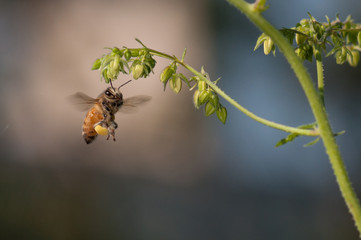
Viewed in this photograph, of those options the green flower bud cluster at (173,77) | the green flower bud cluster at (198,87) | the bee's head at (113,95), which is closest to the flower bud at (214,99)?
the green flower bud cluster at (198,87)

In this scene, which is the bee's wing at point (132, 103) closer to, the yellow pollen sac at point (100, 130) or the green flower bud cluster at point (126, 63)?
the yellow pollen sac at point (100, 130)

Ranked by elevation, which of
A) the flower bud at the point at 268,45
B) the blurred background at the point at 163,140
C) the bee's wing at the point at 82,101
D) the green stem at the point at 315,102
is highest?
the blurred background at the point at 163,140

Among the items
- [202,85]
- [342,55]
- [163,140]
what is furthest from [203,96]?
[163,140]

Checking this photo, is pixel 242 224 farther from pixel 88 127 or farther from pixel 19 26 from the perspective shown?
pixel 88 127

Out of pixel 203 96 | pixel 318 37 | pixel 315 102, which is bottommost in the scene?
pixel 315 102

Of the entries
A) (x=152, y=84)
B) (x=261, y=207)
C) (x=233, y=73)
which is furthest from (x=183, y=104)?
(x=261, y=207)

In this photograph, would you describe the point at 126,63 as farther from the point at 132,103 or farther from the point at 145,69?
the point at 132,103
